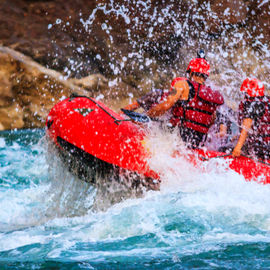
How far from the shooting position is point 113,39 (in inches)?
408

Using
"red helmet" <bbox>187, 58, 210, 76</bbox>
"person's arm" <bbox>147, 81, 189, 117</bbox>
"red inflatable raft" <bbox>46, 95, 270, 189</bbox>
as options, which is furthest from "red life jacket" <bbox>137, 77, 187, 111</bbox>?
"red inflatable raft" <bbox>46, 95, 270, 189</bbox>

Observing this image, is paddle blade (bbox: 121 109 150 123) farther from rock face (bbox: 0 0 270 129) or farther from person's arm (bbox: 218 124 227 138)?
rock face (bbox: 0 0 270 129)

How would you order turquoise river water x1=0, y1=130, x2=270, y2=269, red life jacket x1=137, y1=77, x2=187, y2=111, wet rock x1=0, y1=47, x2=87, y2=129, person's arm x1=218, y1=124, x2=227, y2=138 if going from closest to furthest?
1. turquoise river water x1=0, y1=130, x2=270, y2=269
2. red life jacket x1=137, y1=77, x2=187, y2=111
3. person's arm x1=218, y1=124, x2=227, y2=138
4. wet rock x1=0, y1=47, x2=87, y2=129

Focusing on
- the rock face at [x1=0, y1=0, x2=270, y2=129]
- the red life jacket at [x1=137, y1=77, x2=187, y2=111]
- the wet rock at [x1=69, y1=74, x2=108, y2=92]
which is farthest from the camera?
the wet rock at [x1=69, y1=74, x2=108, y2=92]

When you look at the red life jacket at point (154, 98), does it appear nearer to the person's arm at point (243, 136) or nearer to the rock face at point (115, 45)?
the person's arm at point (243, 136)

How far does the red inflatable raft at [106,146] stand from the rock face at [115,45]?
483 cm

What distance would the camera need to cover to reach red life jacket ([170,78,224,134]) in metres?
4.16

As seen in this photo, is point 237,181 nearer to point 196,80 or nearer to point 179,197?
point 179,197

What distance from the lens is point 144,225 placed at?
3393mm

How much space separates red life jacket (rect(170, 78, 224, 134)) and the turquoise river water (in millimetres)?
518

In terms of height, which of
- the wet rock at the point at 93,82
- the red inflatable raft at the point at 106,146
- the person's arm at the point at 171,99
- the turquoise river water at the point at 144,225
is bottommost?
the turquoise river water at the point at 144,225

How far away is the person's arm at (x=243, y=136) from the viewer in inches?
157

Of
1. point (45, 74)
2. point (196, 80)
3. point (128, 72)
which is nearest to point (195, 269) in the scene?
point (196, 80)

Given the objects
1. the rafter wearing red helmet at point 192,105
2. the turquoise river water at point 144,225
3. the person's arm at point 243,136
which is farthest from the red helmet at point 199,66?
the turquoise river water at point 144,225
